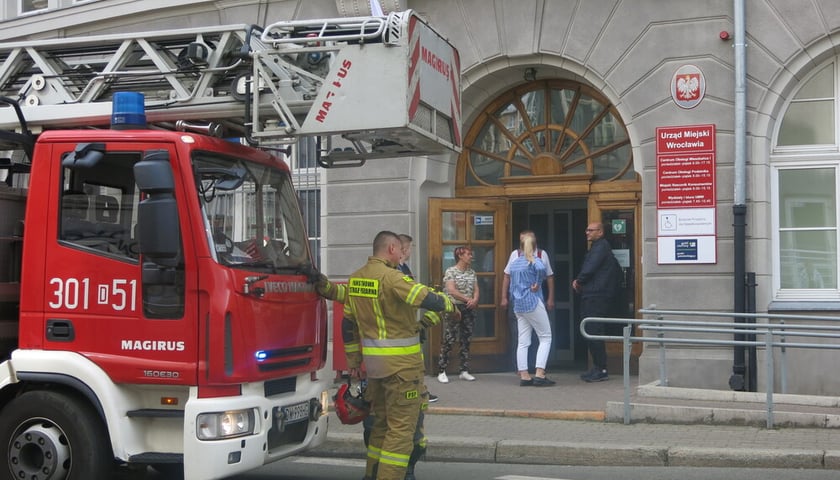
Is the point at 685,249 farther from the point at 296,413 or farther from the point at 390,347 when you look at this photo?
the point at 296,413

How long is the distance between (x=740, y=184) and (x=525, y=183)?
282cm

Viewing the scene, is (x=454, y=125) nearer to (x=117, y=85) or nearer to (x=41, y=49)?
(x=117, y=85)

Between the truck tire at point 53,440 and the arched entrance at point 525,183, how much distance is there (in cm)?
687

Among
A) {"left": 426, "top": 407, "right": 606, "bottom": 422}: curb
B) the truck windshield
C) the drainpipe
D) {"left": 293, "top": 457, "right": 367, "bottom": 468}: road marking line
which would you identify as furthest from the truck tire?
the drainpipe

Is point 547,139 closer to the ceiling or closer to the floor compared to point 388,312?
closer to the ceiling

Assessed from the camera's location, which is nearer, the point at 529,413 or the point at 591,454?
the point at 591,454

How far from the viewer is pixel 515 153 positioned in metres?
13.1

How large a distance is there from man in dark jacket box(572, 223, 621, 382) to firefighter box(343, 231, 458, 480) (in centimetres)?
492

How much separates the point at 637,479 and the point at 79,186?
4556 mm

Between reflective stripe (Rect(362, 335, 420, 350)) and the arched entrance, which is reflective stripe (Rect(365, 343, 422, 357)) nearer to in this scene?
reflective stripe (Rect(362, 335, 420, 350))

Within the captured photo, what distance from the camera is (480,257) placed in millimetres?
12961

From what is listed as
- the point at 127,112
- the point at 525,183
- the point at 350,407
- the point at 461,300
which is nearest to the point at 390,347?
the point at 350,407

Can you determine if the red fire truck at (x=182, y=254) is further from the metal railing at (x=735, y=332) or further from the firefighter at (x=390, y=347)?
the metal railing at (x=735, y=332)

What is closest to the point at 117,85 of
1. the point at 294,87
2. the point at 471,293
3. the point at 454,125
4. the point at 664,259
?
the point at 294,87
